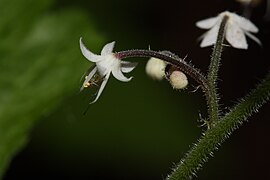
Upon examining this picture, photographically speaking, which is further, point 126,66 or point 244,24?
point 244,24

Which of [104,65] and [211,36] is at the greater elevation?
[104,65]

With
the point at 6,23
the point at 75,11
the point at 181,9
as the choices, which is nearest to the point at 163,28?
the point at 181,9

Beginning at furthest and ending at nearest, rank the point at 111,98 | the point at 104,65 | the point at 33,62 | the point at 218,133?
the point at 111,98
the point at 33,62
the point at 104,65
the point at 218,133

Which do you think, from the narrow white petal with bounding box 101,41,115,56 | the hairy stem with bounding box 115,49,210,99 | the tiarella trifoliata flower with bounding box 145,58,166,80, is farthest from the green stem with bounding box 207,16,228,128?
the narrow white petal with bounding box 101,41,115,56

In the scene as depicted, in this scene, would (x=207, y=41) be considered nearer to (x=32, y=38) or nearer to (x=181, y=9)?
(x=32, y=38)

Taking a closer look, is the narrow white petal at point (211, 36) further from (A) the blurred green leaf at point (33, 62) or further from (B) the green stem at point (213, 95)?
(A) the blurred green leaf at point (33, 62)

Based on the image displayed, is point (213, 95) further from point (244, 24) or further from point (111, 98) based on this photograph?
point (111, 98)

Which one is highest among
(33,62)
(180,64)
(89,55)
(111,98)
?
(89,55)

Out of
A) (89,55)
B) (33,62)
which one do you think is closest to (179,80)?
(89,55)

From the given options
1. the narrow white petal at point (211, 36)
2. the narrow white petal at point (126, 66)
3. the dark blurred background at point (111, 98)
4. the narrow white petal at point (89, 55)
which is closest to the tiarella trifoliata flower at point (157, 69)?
the narrow white petal at point (126, 66)
